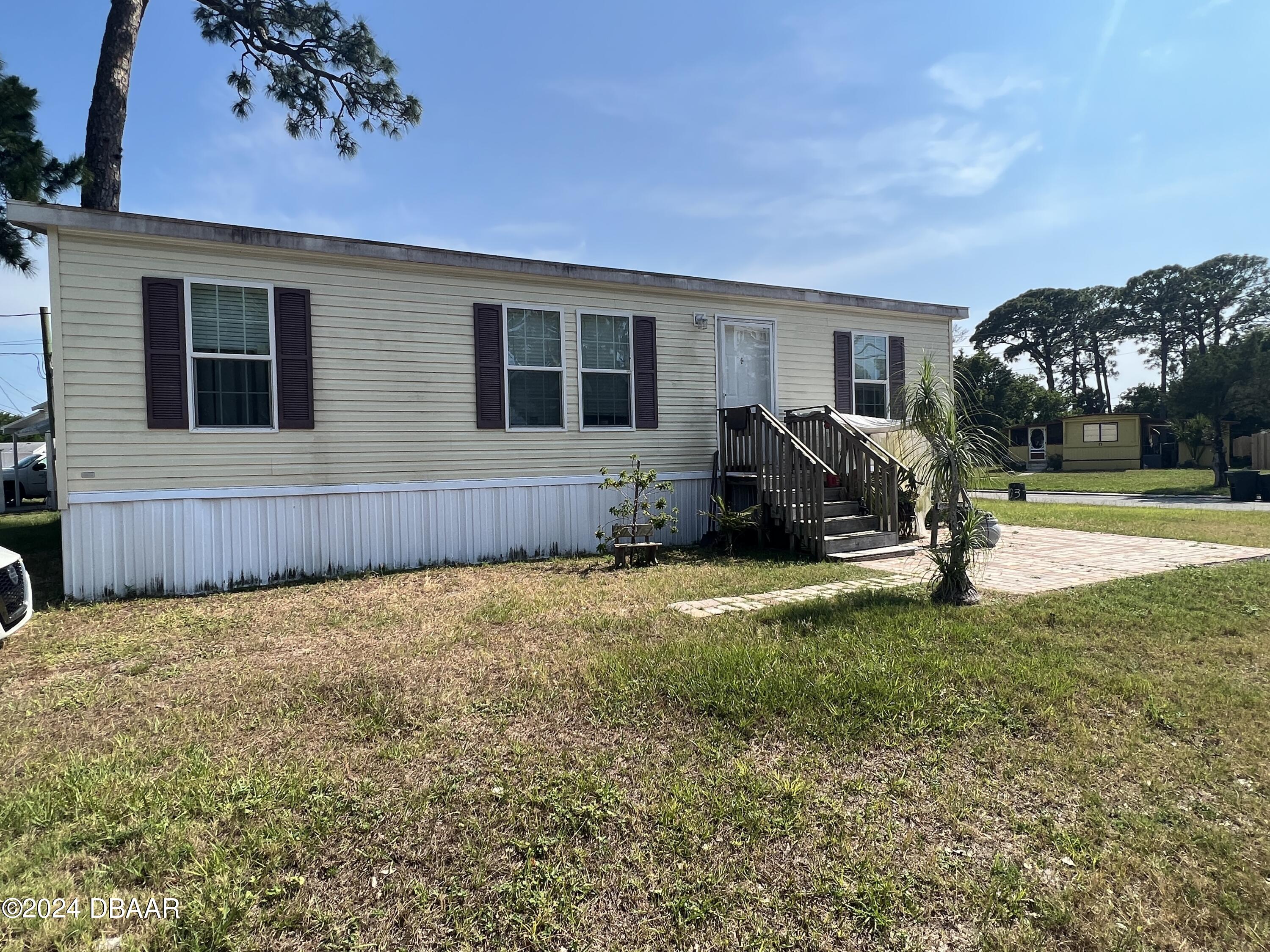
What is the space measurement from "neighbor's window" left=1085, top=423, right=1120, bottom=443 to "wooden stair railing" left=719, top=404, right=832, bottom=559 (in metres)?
27.4

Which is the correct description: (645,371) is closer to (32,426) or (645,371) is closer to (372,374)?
(372,374)

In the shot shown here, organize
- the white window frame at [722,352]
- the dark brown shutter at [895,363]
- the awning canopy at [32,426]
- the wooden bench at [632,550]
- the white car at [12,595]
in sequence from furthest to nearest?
the awning canopy at [32,426]
the dark brown shutter at [895,363]
the white window frame at [722,352]
the wooden bench at [632,550]
the white car at [12,595]

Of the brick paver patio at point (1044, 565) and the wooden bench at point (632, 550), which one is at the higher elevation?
the wooden bench at point (632, 550)

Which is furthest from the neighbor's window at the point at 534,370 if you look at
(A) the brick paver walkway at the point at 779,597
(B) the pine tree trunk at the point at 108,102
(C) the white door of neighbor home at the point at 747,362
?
(B) the pine tree trunk at the point at 108,102

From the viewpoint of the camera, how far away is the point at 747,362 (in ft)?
31.7

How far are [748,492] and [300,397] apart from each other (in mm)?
5477

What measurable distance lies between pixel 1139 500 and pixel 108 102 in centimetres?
2150

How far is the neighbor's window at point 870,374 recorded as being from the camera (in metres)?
10.6

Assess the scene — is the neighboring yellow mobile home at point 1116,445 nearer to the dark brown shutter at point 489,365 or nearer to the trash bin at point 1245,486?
the trash bin at point 1245,486

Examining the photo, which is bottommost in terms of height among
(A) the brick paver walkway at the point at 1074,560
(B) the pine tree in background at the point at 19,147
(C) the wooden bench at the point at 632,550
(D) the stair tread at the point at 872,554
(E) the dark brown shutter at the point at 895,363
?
(A) the brick paver walkway at the point at 1074,560

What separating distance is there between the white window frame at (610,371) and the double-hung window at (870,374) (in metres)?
3.86

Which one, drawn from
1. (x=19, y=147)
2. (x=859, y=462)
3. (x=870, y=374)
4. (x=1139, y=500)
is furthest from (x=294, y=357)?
(x=1139, y=500)

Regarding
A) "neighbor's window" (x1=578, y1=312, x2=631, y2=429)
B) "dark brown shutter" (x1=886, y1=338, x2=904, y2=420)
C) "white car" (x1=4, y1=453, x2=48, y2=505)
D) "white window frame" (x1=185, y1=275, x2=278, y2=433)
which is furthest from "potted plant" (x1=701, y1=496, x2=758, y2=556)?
"white car" (x1=4, y1=453, x2=48, y2=505)

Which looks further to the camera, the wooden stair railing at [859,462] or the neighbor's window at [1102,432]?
the neighbor's window at [1102,432]
